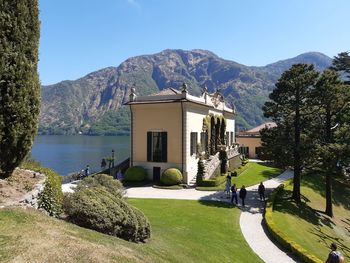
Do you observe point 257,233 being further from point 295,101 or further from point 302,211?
point 295,101

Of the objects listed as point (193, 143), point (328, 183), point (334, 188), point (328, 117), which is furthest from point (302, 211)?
point (334, 188)

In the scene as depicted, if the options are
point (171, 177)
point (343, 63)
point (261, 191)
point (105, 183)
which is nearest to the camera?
point (105, 183)

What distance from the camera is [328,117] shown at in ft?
103

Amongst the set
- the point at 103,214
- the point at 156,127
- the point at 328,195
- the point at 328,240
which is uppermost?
the point at 156,127

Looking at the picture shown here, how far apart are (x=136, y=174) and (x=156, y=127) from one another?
5.46 metres

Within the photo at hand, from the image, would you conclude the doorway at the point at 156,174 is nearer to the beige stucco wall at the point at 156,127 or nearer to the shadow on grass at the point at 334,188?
the beige stucco wall at the point at 156,127

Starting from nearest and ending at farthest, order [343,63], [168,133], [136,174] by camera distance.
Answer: [136,174]
[168,133]
[343,63]

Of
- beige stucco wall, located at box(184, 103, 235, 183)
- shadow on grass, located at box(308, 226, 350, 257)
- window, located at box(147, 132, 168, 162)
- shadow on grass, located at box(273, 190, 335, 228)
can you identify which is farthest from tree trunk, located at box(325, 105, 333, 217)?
window, located at box(147, 132, 168, 162)

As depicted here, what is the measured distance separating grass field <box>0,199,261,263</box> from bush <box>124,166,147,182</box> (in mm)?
11850

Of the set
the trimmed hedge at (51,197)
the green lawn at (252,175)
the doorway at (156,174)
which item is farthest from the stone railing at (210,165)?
the trimmed hedge at (51,197)

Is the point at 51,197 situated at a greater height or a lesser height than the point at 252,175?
greater

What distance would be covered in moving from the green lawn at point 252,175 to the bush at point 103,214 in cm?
2064

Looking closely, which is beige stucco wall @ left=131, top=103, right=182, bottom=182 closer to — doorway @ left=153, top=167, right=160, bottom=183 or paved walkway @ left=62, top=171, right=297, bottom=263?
doorway @ left=153, top=167, right=160, bottom=183

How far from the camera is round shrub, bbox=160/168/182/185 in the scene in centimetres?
3384
